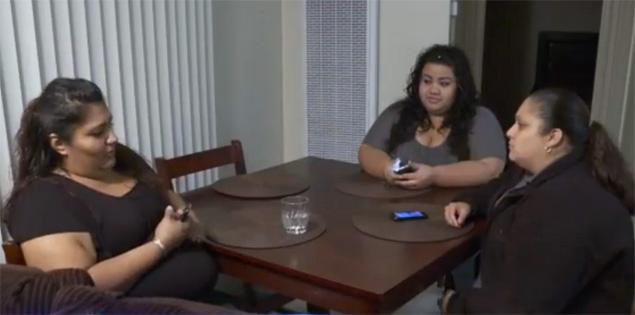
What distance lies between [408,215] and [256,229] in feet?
1.45

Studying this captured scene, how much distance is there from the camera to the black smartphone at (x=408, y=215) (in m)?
1.76

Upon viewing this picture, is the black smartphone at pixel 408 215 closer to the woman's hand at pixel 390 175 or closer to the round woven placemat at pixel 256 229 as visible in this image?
the round woven placemat at pixel 256 229

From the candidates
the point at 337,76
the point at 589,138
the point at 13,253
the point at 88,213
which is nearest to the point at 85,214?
the point at 88,213

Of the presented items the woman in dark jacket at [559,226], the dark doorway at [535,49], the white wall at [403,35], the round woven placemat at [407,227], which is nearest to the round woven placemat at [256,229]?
the round woven placemat at [407,227]

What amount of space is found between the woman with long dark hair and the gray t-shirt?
100 cm

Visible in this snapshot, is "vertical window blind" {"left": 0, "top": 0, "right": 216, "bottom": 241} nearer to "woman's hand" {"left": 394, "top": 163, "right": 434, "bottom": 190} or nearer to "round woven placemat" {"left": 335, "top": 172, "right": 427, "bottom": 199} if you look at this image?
"round woven placemat" {"left": 335, "top": 172, "right": 427, "bottom": 199}

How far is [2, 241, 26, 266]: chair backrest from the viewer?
1.44 metres

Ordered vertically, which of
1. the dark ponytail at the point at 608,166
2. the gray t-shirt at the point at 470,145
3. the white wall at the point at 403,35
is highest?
the white wall at the point at 403,35

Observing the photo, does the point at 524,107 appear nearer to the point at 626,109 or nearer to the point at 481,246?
the point at 481,246

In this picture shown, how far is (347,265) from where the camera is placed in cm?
145

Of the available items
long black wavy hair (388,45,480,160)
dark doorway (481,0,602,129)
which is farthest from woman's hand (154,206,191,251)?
dark doorway (481,0,602,129)

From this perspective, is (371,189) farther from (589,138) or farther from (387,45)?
(387,45)

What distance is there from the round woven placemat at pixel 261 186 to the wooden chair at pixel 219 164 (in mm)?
179

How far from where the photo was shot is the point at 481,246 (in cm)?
168
